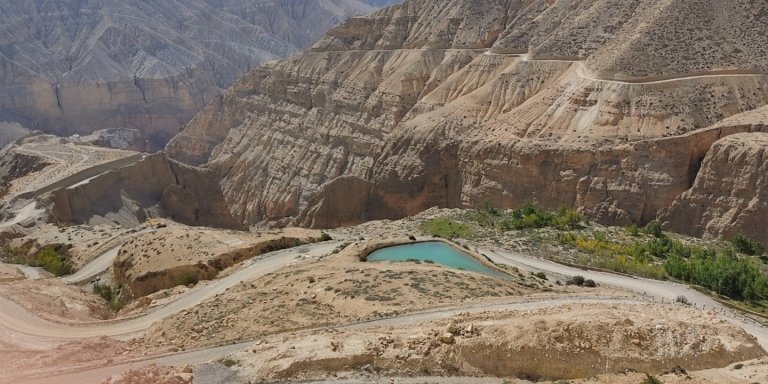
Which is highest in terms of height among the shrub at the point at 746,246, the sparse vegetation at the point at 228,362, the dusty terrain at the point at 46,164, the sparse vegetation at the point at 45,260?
the sparse vegetation at the point at 228,362

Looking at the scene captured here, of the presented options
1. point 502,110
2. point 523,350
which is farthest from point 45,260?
point 502,110

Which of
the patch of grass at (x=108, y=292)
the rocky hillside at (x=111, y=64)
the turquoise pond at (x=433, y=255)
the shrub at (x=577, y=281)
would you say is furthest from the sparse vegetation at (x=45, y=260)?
the rocky hillside at (x=111, y=64)

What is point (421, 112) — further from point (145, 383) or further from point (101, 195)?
point (145, 383)

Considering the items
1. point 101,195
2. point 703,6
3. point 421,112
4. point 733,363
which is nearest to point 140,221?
point 101,195

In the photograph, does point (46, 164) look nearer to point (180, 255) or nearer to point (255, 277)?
point (180, 255)

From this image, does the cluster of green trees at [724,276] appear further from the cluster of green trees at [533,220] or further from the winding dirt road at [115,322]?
the winding dirt road at [115,322]

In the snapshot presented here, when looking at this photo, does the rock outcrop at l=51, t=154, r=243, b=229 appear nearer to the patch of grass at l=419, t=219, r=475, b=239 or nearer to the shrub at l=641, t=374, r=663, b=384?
the patch of grass at l=419, t=219, r=475, b=239

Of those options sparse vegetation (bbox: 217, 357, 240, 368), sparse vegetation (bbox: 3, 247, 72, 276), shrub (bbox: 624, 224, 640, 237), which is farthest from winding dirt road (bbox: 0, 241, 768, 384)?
sparse vegetation (bbox: 3, 247, 72, 276)
